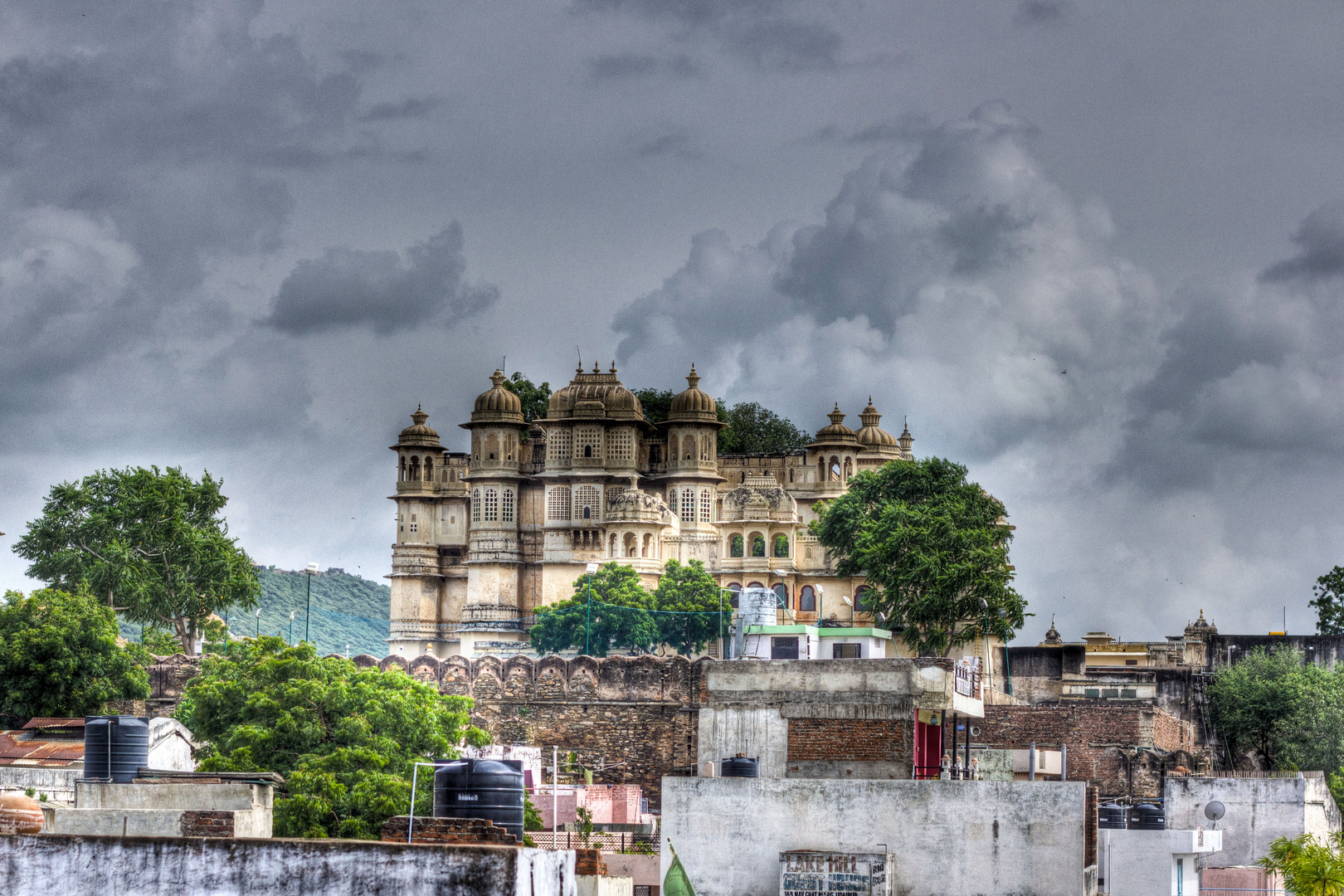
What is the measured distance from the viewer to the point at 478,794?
17219 millimetres

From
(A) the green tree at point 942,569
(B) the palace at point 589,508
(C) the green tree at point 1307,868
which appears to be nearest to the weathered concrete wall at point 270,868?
(C) the green tree at point 1307,868

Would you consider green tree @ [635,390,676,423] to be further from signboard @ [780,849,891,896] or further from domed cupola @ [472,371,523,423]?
signboard @ [780,849,891,896]

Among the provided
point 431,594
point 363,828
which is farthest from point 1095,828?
point 431,594

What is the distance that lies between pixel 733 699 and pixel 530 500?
201 feet

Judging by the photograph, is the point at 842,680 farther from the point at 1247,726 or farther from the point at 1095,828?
the point at 1247,726

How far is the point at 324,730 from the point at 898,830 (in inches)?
604

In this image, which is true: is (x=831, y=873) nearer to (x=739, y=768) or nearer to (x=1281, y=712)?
(x=739, y=768)

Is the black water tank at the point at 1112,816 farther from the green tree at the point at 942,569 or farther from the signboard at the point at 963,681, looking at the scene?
the green tree at the point at 942,569

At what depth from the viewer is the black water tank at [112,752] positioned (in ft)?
74.1

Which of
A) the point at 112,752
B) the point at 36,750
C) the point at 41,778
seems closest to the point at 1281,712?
the point at 36,750

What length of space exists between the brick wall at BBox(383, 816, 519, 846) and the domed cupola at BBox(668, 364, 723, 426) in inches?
2757

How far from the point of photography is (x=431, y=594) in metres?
89.9

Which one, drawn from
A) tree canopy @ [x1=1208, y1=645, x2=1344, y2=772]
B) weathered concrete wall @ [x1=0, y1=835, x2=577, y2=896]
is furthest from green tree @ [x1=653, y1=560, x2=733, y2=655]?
weathered concrete wall @ [x1=0, y1=835, x2=577, y2=896]

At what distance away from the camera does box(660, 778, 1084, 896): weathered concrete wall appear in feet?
75.4
